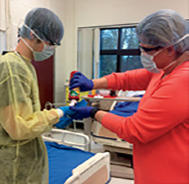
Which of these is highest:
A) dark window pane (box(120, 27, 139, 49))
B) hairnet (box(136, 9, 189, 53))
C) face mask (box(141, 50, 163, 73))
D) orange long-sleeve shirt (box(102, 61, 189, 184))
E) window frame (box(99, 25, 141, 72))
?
dark window pane (box(120, 27, 139, 49))

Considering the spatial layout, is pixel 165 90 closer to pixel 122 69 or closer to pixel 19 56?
pixel 19 56

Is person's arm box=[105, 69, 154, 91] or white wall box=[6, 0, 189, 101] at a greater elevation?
white wall box=[6, 0, 189, 101]

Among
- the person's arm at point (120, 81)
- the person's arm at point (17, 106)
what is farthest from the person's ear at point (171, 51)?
the person's arm at point (17, 106)

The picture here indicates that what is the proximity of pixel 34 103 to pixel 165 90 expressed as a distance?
24.7 inches

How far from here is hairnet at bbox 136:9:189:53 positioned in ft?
2.66

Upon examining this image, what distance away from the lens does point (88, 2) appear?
396cm

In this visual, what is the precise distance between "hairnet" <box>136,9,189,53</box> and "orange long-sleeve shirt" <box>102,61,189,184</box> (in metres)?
0.11

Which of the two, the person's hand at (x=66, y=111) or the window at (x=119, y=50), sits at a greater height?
the window at (x=119, y=50)

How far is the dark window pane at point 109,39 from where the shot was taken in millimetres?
4090

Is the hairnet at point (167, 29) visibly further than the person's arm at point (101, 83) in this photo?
No

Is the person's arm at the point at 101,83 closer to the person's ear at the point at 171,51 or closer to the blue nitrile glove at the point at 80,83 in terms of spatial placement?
the blue nitrile glove at the point at 80,83

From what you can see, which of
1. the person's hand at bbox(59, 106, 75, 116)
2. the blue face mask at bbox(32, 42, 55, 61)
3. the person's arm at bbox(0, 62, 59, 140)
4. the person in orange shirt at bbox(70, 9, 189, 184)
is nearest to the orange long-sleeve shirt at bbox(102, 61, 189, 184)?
the person in orange shirt at bbox(70, 9, 189, 184)

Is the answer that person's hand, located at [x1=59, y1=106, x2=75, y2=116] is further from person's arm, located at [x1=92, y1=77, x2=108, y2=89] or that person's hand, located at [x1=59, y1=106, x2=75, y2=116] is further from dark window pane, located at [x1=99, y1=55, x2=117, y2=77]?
dark window pane, located at [x1=99, y1=55, x2=117, y2=77]

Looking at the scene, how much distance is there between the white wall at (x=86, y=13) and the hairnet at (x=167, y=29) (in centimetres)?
291
